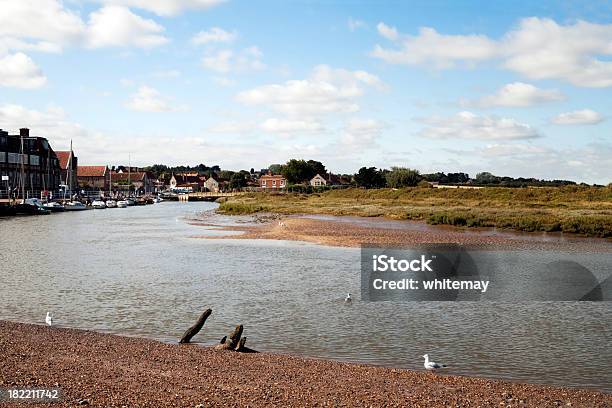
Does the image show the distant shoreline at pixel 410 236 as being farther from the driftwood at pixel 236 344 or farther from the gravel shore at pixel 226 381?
the gravel shore at pixel 226 381

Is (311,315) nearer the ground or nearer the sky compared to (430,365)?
nearer the ground

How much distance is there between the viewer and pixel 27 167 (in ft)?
399

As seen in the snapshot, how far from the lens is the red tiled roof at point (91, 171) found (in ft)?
616

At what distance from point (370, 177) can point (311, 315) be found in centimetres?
16118

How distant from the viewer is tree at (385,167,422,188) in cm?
17562

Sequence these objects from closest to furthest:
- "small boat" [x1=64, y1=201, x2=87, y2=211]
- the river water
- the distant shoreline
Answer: the river water → the distant shoreline → "small boat" [x1=64, y1=201, x2=87, y2=211]

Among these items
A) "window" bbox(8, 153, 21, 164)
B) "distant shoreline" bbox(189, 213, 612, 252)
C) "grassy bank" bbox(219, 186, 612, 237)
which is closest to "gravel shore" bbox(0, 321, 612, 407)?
"distant shoreline" bbox(189, 213, 612, 252)

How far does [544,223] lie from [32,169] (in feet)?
334

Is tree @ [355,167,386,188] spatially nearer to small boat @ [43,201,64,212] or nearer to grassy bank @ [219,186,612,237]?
grassy bank @ [219,186,612,237]

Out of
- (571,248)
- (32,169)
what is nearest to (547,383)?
(571,248)

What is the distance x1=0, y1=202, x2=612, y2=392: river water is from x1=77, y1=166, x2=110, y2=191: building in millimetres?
158979

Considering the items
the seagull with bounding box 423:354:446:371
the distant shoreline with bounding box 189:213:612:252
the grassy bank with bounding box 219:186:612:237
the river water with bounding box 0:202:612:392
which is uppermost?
the grassy bank with bounding box 219:186:612:237

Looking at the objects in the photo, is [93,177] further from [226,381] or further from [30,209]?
[226,381]

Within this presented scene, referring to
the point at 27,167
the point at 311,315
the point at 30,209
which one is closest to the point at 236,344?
the point at 311,315
